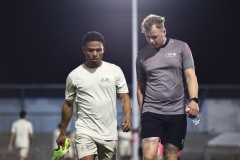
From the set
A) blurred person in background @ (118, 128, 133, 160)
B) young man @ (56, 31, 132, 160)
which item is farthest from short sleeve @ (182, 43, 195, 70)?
blurred person in background @ (118, 128, 133, 160)

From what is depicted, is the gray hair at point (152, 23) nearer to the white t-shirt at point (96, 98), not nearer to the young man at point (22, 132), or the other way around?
the white t-shirt at point (96, 98)

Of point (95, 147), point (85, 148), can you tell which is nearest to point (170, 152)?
point (95, 147)

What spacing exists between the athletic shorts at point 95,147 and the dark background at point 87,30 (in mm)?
26051

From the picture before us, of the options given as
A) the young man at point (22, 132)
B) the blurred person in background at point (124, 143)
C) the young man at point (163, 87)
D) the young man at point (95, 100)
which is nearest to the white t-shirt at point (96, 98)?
the young man at point (95, 100)

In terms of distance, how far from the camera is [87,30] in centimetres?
3647

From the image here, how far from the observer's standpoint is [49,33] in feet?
121

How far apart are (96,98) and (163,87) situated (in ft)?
2.66

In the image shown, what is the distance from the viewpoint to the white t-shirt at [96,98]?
29.0 feet

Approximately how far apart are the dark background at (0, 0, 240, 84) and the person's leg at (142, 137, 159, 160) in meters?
26.1

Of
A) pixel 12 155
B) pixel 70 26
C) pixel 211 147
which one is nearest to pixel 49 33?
pixel 70 26

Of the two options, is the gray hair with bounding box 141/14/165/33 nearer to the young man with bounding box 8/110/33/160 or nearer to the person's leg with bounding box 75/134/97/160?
the person's leg with bounding box 75/134/97/160

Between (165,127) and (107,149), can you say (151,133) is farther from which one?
(107,149)

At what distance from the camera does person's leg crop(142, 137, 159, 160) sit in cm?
885

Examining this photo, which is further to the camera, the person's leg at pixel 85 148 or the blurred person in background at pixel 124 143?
the blurred person in background at pixel 124 143
